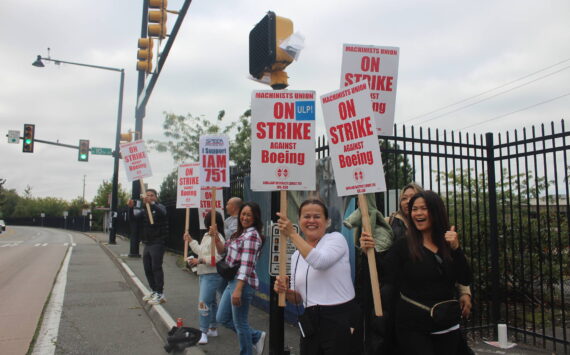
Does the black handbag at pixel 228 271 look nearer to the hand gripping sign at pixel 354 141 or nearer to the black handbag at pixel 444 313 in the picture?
the hand gripping sign at pixel 354 141

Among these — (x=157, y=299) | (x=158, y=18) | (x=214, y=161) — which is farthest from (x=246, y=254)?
(x=158, y=18)

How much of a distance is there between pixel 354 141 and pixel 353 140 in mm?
11

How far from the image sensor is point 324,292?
9.98 feet

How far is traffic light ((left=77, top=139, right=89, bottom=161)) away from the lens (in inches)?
913

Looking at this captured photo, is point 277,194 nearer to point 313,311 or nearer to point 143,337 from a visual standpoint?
point 313,311

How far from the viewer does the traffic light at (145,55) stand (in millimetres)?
10750

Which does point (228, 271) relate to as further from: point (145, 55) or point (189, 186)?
point (145, 55)

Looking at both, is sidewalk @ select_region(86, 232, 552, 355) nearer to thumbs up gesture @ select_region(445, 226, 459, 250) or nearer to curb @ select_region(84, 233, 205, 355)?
curb @ select_region(84, 233, 205, 355)

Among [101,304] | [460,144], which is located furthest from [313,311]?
[101,304]

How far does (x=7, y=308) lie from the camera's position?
322 inches

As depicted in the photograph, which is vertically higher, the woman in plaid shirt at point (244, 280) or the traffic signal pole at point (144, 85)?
the traffic signal pole at point (144, 85)

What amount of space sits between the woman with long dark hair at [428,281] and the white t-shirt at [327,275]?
0.31 meters

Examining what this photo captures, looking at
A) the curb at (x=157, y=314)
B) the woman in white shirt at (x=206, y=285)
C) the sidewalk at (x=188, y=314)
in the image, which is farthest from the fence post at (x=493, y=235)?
the curb at (x=157, y=314)

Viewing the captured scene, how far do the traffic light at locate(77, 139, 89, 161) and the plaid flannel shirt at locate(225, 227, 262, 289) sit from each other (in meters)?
20.7
